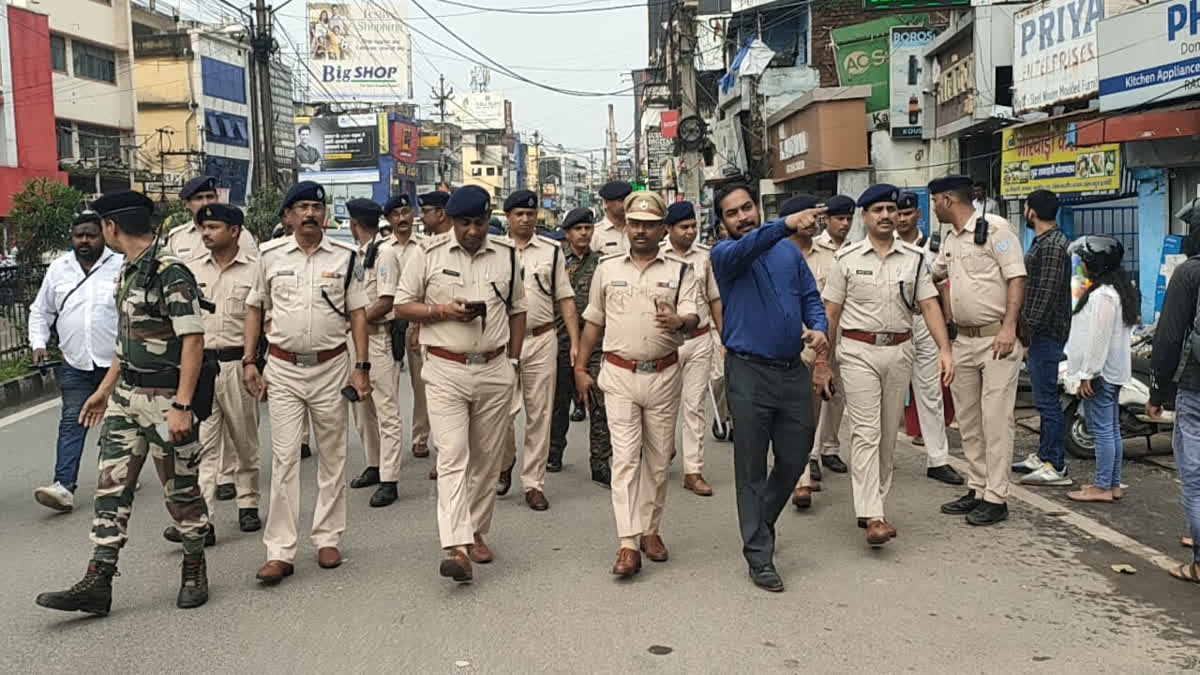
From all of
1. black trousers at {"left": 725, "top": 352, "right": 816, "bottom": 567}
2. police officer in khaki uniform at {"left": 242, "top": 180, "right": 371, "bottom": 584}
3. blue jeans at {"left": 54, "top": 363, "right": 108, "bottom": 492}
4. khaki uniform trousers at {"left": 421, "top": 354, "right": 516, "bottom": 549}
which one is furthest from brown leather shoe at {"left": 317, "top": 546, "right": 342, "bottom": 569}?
blue jeans at {"left": 54, "top": 363, "right": 108, "bottom": 492}

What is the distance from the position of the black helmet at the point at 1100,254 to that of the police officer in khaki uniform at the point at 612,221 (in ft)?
11.3

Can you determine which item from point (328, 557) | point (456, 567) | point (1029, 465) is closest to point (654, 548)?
point (456, 567)

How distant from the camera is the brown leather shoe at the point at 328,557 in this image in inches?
224

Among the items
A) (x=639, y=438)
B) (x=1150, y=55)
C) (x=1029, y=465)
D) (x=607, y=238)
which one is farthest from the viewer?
(x=1150, y=55)

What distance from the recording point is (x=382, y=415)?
24.6 feet

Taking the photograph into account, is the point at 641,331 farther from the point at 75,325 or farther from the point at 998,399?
the point at 75,325

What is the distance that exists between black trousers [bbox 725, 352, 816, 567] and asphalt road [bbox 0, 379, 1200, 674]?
315 millimetres

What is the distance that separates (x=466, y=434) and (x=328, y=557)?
102 cm

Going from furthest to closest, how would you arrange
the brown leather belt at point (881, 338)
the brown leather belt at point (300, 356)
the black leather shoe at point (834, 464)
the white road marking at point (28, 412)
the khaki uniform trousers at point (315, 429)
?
the white road marking at point (28, 412) < the black leather shoe at point (834, 464) < the brown leather belt at point (881, 338) < the brown leather belt at point (300, 356) < the khaki uniform trousers at point (315, 429)

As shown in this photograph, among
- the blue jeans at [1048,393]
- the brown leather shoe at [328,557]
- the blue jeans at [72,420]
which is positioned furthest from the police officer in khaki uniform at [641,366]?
the blue jeans at [72,420]

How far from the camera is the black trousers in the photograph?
533 cm

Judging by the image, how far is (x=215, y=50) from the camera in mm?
48719

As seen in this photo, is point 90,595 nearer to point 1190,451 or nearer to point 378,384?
point 378,384

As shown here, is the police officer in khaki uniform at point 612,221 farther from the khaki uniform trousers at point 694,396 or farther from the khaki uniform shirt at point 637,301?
the khaki uniform shirt at point 637,301
